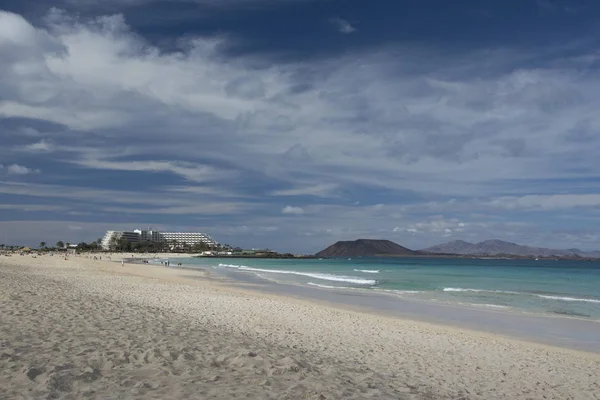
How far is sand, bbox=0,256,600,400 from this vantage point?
565 cm

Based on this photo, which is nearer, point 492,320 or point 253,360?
point 253,360

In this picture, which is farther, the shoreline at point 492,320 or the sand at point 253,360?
the shoreline at point 492,320

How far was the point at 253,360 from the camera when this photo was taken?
23.0 ft

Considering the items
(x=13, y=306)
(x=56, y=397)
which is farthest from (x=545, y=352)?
(x=13, y=306)

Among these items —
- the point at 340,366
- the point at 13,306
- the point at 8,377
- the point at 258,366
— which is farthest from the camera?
the point at 13,306

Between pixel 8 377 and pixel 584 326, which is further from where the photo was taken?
pixel 584 326

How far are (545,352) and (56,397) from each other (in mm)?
10599

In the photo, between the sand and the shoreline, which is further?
the shoreline

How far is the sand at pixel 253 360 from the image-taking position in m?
5.65

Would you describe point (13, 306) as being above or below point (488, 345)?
above

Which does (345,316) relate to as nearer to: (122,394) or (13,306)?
(13,306)

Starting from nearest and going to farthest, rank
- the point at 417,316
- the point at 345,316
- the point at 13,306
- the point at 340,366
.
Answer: the point at 340,366
the point at 13,306
the point at 345,316
the point at 417,316

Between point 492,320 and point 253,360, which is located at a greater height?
point 253,360

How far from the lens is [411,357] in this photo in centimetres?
970
